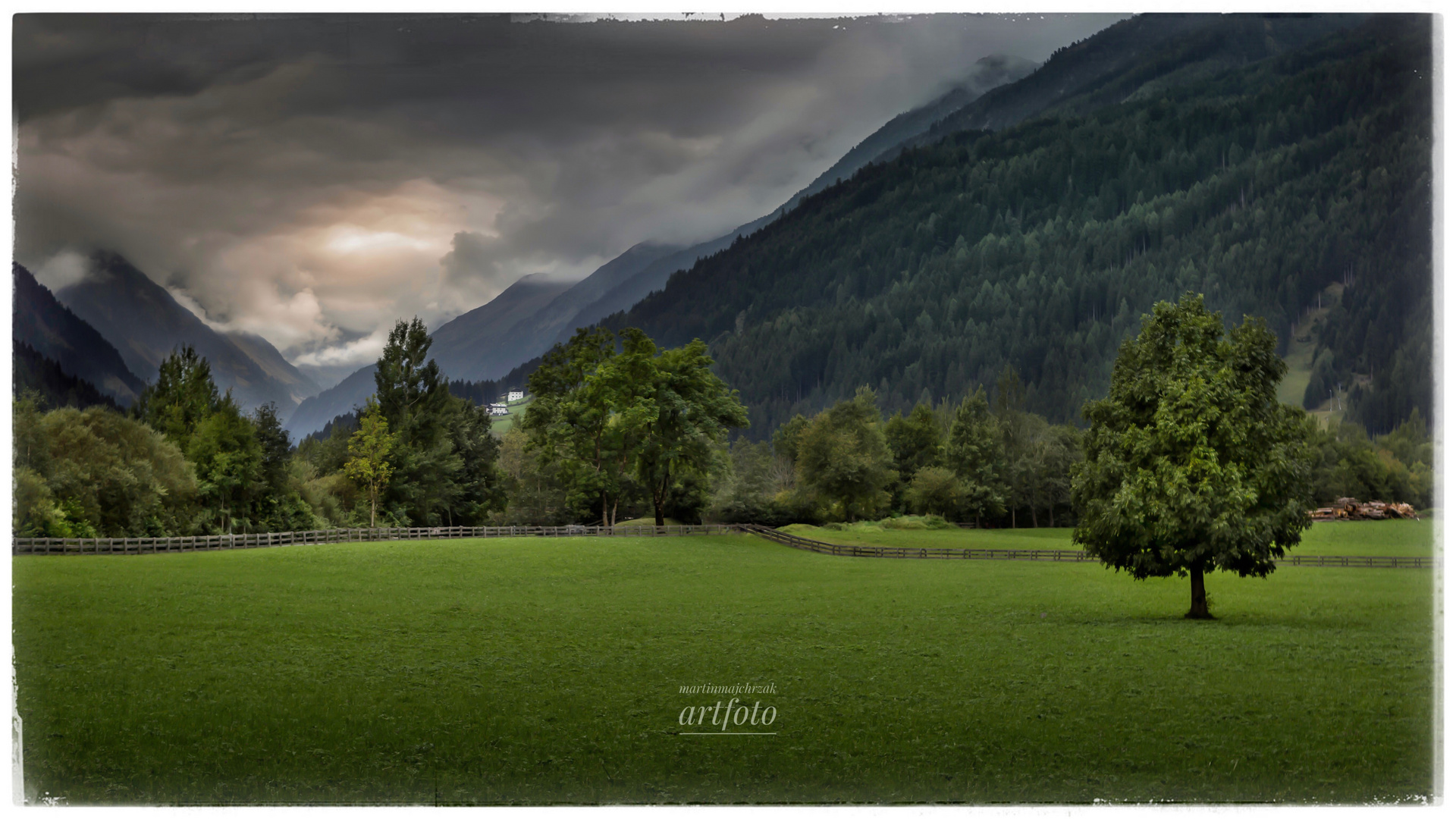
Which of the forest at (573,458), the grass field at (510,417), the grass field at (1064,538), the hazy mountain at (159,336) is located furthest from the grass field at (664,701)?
the grass field at (510,417)

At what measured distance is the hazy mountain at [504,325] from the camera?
8.55 m

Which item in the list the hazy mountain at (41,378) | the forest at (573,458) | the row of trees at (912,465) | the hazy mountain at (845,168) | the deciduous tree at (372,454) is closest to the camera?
the hazy mountain at (41,378)

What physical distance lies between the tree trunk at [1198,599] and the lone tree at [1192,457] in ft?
0.08

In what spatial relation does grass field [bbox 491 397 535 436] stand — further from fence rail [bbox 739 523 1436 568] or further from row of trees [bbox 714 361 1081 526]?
fence rail [bbox 739 523 1436 568]

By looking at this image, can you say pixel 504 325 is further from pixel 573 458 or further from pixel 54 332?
pixel 573 458

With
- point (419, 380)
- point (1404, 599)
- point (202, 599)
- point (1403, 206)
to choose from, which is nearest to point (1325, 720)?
point (1404, 599)

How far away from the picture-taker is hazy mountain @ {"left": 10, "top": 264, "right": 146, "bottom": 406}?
23.4 ft

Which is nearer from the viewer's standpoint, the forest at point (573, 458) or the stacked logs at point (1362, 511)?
the stacked logs at point (1362, 511)

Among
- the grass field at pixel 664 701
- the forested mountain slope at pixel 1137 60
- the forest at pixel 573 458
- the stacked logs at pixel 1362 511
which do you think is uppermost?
the forested mountain slope at pixel 1137 60

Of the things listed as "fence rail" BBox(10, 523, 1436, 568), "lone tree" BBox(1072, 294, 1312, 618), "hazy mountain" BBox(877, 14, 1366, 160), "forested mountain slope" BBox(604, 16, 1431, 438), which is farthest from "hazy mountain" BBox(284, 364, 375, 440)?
"lone tree" BBox(1072, 294, 1312, 618)

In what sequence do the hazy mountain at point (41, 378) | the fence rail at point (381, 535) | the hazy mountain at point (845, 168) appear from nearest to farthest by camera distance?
1. the hazy mountain at point (41, 378)
2. the hazy mountain at point (845, 168)
3. the fence rail at point (381, 535)

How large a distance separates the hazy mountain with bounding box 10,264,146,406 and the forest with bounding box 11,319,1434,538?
1.22 ft

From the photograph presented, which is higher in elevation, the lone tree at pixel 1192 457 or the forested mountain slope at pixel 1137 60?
the forested mountain slope at pixel 1137 60

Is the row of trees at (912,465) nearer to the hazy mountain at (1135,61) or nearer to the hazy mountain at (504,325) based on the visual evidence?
the hazy mountain at (504,325)
